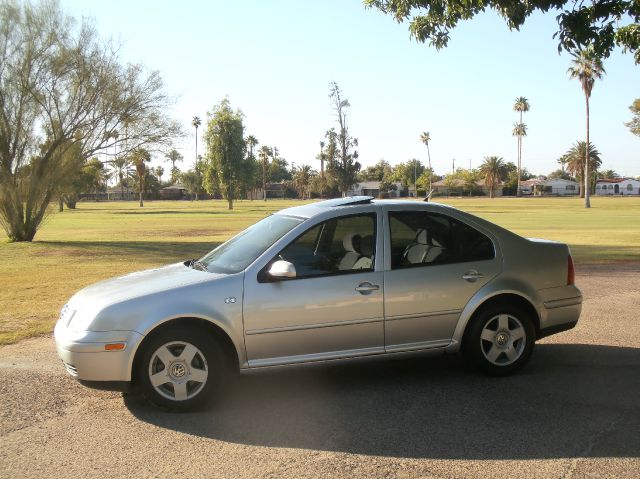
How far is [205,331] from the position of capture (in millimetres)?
5125

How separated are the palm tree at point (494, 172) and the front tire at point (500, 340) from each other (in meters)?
136

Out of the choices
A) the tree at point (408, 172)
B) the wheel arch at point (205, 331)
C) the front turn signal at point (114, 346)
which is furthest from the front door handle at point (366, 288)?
the tree at point (408, 172)

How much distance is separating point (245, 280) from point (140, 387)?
1114 mm

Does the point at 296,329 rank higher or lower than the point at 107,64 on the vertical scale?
lower

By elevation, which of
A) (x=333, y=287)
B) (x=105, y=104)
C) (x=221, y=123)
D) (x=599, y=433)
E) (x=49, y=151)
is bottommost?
(x=599, y=433)

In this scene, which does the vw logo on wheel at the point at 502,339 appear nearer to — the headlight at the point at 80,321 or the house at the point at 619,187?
the headlight at the point at 80,321

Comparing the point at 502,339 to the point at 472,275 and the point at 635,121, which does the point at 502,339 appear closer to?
the point at 472,275

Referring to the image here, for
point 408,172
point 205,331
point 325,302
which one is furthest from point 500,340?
point 408,172

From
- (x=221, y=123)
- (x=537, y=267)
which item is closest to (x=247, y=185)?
(x=221, y=123)

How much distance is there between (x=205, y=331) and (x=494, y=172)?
139 meters

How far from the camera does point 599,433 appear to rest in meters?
4.59

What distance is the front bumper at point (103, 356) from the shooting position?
490 centimetres

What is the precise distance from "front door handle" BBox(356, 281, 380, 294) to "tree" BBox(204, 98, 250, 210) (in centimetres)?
7052

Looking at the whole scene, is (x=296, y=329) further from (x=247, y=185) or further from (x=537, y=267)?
(x=247, y=185)
